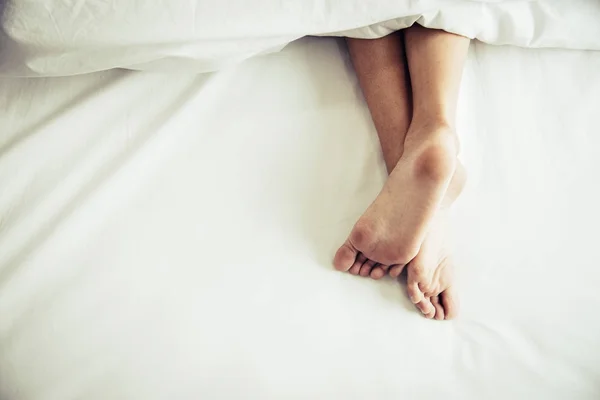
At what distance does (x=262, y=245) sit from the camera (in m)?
0.61

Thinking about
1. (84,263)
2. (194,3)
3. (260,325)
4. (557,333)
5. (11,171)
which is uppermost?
(194,3)

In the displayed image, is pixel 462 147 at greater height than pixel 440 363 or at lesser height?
greater

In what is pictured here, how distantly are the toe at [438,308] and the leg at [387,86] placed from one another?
0.58ft

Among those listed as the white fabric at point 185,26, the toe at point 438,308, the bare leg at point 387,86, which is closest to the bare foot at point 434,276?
the toe at point 438,308

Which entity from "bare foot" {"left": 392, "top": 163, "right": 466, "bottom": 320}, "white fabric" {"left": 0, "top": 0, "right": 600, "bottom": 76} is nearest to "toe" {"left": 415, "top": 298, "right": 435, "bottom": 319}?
"bare foot" {"left": 392, "top": 163, "right": 466, "bottom": 320}

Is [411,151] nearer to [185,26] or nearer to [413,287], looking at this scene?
[413,287]

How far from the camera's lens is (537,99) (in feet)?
2.46

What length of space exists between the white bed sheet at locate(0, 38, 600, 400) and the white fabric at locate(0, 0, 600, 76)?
0.05 metres

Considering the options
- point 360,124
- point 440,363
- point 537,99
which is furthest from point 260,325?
point 537,99

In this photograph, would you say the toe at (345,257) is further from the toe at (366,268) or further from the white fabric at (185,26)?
the white fabric at (185,26)

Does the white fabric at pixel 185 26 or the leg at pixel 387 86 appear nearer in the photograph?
the white fabric at pixel 185 26

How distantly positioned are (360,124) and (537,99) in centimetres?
27

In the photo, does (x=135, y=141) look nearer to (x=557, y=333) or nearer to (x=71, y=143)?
(x=71, y=143)

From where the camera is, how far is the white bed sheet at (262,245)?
0.53m
